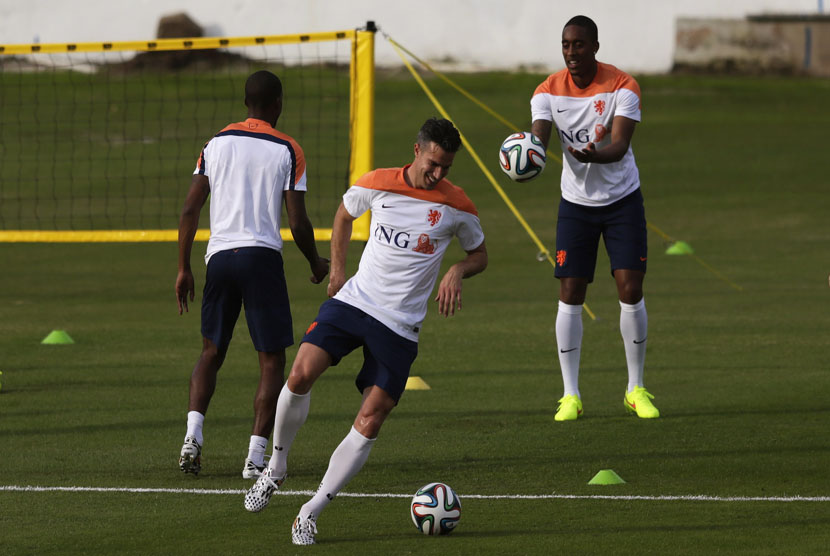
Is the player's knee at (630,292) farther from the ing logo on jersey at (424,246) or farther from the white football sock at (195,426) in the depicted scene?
the white football sock at (195,426)

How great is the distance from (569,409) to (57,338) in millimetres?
5303

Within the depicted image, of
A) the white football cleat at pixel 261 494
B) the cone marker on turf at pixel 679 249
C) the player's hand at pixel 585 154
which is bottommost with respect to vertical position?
the cone marker on turf at pixel 679 249

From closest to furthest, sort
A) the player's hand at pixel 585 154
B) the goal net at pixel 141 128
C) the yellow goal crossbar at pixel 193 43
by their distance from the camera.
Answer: the player's hand at pixel 585 154 → the yellow goal crossbar at pixel 193 43 → the goal net at pixel 141 128

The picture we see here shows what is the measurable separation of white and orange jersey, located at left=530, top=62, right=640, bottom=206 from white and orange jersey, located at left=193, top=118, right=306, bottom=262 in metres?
2.27

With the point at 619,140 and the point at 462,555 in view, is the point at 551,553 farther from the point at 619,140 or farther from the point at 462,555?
the point at 619,140

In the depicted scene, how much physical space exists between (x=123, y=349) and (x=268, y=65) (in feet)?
77.3

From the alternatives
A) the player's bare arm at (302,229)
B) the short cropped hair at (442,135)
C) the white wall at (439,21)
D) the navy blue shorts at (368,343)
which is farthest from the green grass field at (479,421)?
the white wall at (439,21)

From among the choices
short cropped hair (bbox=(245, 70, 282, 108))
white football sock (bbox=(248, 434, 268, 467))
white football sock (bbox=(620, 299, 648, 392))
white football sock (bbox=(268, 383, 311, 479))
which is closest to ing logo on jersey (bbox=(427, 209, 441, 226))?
white football sock (bbox=(268, 383, 311, 479))

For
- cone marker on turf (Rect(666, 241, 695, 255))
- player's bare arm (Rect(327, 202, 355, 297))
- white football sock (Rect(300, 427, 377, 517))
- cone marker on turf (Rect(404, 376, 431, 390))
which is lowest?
cone marker on turf (Rect(666, 241, 695, 255))

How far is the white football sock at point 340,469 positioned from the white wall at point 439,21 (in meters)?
27.8

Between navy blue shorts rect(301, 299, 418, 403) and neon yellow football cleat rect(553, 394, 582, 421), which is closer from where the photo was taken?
navy blue shorts rect(301, 299, 418, 403)

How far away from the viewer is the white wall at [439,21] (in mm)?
34062

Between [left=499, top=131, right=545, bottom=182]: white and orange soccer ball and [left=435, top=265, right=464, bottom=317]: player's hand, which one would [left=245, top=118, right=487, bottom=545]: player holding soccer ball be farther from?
[left=499, top=131, right=545, bottom=182]: white and orange soccer ball

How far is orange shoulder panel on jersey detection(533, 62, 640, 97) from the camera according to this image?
9.48 metres
